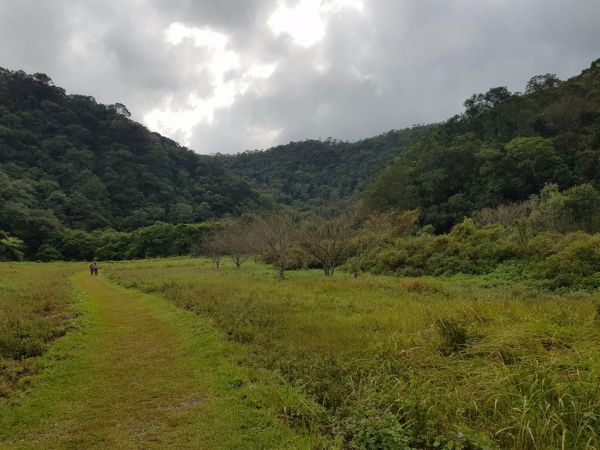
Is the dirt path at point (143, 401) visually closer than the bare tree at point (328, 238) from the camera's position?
Yes

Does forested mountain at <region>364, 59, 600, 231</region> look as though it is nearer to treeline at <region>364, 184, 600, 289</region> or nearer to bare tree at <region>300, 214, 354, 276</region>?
treeline at <region>364, 184, 600, 289</region>

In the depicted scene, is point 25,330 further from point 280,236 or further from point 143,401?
point 280,236

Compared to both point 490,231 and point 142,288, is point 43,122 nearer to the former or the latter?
point 142,288

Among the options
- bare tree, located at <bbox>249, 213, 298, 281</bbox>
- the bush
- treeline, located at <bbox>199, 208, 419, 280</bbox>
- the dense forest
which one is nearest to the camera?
bare tree, located at <bbox>249, 213, 298, 281</bbox>

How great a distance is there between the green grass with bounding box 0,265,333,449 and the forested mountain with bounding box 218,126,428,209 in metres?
101

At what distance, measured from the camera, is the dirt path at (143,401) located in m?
5.20

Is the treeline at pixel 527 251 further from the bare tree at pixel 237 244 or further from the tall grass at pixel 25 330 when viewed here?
the tall grass at pixel 25 330

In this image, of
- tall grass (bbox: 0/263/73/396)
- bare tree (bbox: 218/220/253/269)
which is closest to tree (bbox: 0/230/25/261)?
bare tree (bbox: 218/220/253/269)

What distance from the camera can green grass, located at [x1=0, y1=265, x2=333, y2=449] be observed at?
5.20m

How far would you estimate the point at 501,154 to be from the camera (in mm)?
59812

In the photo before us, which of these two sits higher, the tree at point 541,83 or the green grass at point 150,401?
the tree at point 541,83

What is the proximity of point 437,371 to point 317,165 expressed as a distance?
13236 cm

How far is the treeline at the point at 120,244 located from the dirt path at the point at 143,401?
63207 mm

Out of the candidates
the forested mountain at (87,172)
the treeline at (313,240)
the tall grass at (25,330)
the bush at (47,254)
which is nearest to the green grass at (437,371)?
the tall grass at (25,330)
